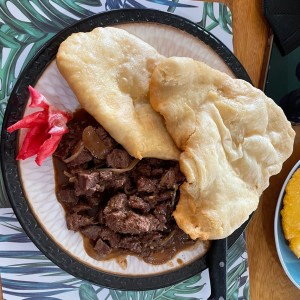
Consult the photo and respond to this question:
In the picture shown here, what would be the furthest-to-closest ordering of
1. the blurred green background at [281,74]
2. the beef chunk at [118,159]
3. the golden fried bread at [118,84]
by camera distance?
the blurred green background at [281,74] < the beef chunk at [118,159] < the golden fried bread at [118,84]

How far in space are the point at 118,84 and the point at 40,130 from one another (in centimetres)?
33

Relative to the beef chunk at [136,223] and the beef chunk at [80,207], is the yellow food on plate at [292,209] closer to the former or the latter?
the beef chunk at [136,223]

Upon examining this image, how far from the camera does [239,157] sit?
1887 mm

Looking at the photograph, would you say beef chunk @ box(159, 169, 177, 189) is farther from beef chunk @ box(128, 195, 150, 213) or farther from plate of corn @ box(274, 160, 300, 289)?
plate of corn @ box(274, 160, 300, 289)

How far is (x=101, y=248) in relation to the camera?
1.92 metres

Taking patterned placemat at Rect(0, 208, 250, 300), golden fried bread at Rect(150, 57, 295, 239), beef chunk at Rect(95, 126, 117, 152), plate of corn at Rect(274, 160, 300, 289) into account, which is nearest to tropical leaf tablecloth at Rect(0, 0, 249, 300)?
patterned placemat at Rect(0, 208, 250, 300)

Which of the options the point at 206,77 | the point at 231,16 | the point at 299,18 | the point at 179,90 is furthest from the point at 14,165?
the point at 299,18

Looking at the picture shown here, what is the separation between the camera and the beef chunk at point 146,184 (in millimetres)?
1852

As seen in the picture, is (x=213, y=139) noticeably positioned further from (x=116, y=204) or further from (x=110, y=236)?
(x=110, y=236)

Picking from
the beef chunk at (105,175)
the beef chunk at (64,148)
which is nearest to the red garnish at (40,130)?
the beef chunk at (64,148)

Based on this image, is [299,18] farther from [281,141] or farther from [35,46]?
[35,46]

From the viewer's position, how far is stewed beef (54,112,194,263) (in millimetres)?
1807

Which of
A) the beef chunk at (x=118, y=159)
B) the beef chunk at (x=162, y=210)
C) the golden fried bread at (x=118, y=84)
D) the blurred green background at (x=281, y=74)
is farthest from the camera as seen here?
the blurred green background at (x=281, y=74)

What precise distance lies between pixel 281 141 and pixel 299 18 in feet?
2.52
